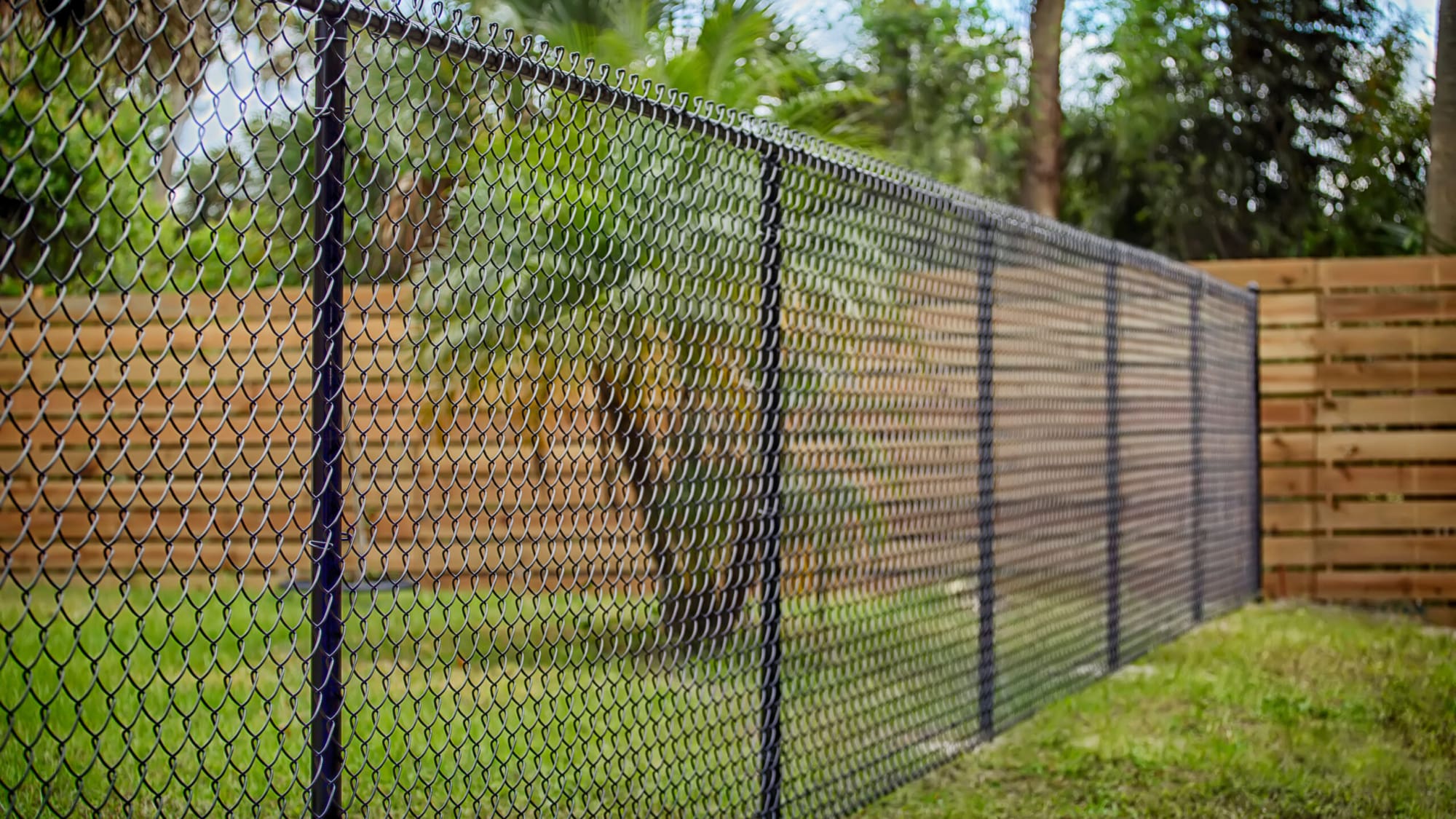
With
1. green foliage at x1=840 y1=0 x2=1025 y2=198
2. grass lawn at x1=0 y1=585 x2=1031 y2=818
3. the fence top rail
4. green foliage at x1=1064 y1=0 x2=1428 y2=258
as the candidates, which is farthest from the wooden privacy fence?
green foliage at x1=840 y1=0 x2=1025 y2=198

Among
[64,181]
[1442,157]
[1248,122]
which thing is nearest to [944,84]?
[1248,122]

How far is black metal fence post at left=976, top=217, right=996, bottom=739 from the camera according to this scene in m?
5.02

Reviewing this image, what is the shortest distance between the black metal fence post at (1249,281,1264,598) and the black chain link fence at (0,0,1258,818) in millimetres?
1057

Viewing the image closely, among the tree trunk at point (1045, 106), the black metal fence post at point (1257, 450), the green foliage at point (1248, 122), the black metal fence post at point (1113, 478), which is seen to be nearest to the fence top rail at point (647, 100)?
the black metal fence post at point (1113, 478)

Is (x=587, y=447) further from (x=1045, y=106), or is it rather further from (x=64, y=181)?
(x=1045, y=106)

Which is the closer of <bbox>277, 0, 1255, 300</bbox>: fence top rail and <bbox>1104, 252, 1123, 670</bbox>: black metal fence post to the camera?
<bbox>277, 0, 1255, 300</bbox>: fence top rail

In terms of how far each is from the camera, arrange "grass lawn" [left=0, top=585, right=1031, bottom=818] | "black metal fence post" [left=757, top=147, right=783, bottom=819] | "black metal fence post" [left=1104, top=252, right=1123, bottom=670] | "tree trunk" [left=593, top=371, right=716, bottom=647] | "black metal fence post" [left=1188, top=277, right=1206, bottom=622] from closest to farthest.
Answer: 1. "grass lawn" [left=0, top=585, right=1031, bottom=818]
2. "tree trunk" [left=593, top=371, right=716, bottom=647]
3. "black metal fence post" [left=757, top=147, right=783, bottom=819]
4. "black metal fence post" [left=1104, top=252, right=1123, bottom=670]
5. "black metal fence post" [left=1188, top=277, right=1206, bottom=622]

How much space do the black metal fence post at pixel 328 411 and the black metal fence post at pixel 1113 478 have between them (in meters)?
4.66

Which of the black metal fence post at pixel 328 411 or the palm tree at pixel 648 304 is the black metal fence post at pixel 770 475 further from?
the black metal fence post at pixel 328 411

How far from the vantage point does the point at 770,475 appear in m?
3.70

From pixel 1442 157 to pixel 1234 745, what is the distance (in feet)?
22.2

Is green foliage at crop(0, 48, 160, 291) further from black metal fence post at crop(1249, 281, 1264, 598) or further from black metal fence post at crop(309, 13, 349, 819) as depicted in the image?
black metal fence post at crop(1249, 281, 1264, 598)

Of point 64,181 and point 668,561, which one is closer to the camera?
point 668,561

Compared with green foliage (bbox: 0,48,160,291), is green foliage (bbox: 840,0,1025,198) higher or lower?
higher
